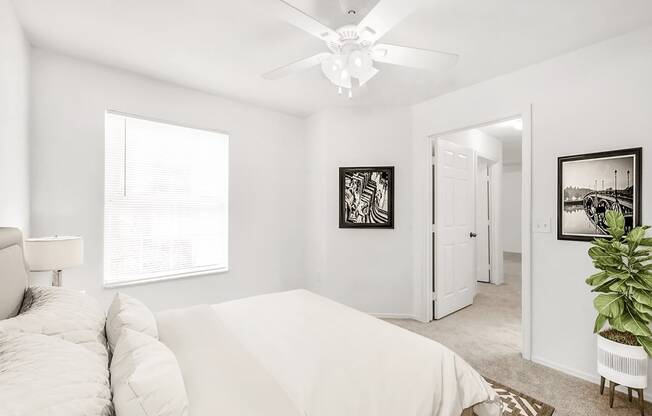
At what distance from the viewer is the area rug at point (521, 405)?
186 cm

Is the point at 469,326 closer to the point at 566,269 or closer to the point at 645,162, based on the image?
the point at 566,269

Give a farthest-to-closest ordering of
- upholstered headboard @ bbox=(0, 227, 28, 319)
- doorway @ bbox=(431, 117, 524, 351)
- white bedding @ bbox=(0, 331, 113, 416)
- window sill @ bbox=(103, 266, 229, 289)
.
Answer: doorway @ bbox=(431, 117, 524, 351) < window sill @ bbox=(103, 266, 229, 289) < upholstered headboard @ bbox=(0, 227, 28, 319) < white bedding @ bbox=(0, 331, 113, 416)

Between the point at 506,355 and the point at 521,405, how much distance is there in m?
0.75

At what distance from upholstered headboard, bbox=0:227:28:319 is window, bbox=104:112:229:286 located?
4.48 ft

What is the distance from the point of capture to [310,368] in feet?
4.00

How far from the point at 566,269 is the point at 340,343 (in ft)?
6.81

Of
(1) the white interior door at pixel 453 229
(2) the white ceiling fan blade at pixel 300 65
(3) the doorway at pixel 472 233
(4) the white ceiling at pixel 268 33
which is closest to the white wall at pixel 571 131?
(4) the white ceiling at pixel 268 33

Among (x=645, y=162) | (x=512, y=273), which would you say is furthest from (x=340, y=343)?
(x=512, y=273)

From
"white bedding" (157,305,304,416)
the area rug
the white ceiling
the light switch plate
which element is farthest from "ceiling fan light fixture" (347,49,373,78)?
the area rug

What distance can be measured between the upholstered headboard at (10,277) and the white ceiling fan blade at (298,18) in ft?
5.02

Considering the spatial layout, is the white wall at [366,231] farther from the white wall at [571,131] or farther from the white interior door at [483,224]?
the white interior door at [483,224]

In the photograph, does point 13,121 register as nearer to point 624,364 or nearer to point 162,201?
point 162,201

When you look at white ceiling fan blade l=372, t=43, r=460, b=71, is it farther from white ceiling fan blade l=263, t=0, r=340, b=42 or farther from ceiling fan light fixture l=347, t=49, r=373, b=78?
white ceiling fan blade l=263, t=0, r=340, b=42

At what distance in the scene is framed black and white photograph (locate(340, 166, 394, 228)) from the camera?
140 inches
